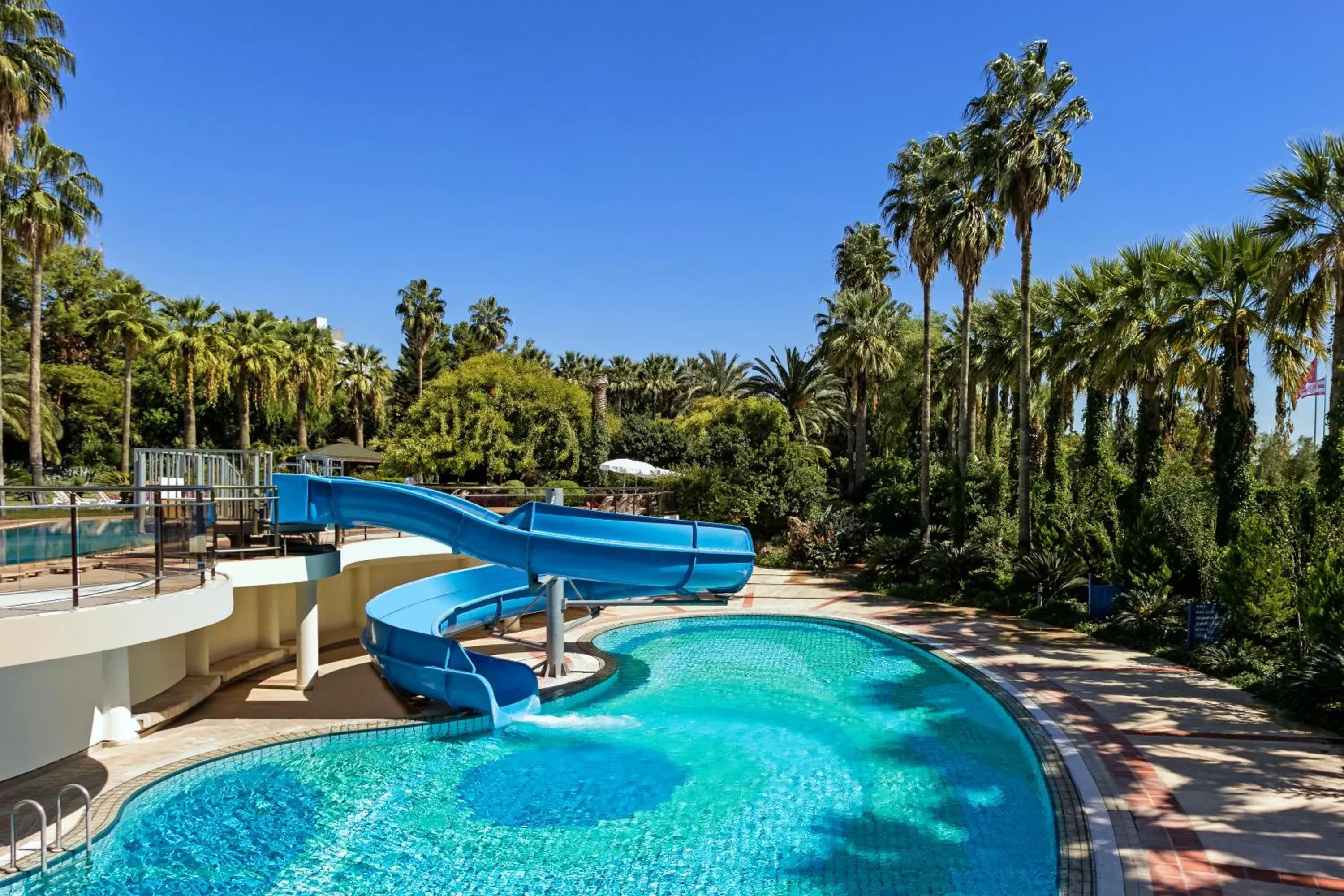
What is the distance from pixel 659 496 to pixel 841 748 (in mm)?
19642

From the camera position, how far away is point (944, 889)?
8.09m

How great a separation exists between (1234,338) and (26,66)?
33.6 m

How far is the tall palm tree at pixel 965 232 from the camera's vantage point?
78.2 feet

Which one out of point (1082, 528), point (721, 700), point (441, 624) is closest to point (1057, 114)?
point (1082, 528)

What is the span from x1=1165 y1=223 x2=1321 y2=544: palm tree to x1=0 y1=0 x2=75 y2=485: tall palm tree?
31.8 meters

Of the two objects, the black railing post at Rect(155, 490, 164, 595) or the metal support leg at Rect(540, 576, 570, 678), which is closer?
the black railing post at Rect(155, 490, 164, 595)

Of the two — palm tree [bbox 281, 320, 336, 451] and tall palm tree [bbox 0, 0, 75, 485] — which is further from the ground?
tall palm tree [bbox 0, 0, 75, 485]

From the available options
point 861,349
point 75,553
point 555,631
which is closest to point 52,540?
point 75,553

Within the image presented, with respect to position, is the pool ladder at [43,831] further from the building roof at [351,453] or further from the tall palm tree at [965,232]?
the tall palm tree at [965,232]

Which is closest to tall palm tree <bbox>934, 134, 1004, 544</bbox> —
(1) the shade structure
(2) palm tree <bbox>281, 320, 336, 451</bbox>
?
(1) the shade structure

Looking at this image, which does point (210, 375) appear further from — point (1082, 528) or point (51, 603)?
point (1082, 528)

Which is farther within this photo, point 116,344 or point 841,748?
point 116,344

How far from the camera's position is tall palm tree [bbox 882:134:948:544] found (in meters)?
25.8

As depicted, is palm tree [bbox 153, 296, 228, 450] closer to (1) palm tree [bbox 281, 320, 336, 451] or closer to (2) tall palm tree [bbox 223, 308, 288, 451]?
(2) tall palm tree [bbox 223, 308, 288, 451]
